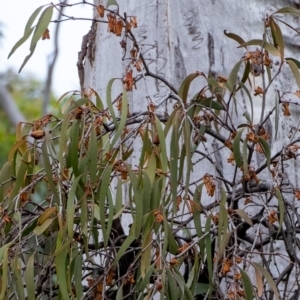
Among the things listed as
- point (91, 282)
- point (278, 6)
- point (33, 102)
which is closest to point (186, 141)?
point (91, 282)

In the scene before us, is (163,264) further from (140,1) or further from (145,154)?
(140,1)

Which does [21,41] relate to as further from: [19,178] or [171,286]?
[171,286]

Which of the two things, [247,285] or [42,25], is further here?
[42,25]

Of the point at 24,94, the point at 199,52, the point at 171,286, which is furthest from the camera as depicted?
the point at 24,94

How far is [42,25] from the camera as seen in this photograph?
42.7 inches

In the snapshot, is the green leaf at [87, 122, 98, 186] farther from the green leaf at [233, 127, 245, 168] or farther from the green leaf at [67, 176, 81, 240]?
the green leaf at [233, 127, 245, 168]

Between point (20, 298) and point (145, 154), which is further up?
point (145, 154)

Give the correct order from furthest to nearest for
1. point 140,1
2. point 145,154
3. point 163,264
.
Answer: point 140,1, point 145,154, point 163,264

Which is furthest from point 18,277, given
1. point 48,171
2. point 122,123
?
point 122,123

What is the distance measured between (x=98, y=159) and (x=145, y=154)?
0.22 feet

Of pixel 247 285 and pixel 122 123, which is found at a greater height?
pixel 122 123

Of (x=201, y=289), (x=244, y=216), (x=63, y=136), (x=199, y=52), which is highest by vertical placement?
(x=199, y=52)

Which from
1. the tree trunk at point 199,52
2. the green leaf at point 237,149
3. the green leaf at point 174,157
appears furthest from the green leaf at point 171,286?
the tree trunk at point 199,52

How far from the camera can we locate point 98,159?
3.52 feet
